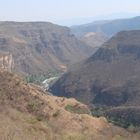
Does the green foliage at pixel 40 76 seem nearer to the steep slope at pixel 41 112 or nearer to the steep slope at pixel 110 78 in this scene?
the steep slope at pixel 110 78

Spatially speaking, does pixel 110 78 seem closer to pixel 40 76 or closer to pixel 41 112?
pixel 40 76

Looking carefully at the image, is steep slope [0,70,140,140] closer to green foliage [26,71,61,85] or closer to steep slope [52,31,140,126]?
steep slope [52,31,140,126]

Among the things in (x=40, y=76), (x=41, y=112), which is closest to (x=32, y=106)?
(x=41, y=112)

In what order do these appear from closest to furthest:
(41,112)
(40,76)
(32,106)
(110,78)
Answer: (41,112) < (32,106) < (110,78) < (40,76)

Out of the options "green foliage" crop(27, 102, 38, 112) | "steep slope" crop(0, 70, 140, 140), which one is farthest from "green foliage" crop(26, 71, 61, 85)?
"green foliage" crop(27, 102, 38, 112)

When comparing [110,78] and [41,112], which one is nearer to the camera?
[41,112]

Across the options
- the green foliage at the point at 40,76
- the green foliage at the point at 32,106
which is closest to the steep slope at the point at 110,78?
the green foliage at the point at 40,76

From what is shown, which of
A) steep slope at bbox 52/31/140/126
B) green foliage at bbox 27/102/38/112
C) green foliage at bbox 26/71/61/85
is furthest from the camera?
green foliage at bbox 26/71/61/85

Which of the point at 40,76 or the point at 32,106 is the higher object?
the point at 32,106

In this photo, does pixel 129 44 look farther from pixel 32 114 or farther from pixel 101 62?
pixel 32 114
